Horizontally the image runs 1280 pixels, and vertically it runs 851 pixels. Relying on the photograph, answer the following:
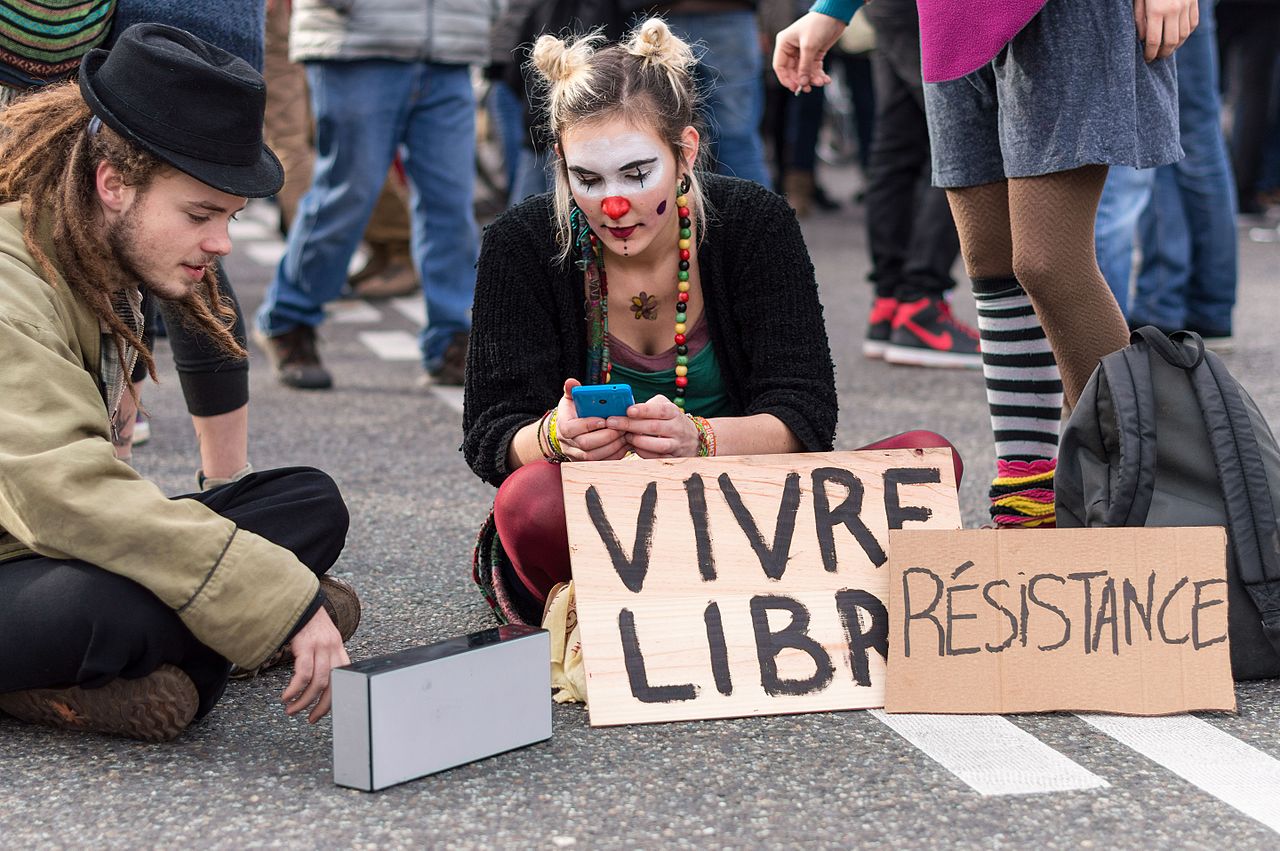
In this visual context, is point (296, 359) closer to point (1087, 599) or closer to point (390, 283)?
point (390, 283)

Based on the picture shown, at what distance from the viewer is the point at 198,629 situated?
2.16 m

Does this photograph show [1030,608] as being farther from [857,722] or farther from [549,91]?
[549,91]

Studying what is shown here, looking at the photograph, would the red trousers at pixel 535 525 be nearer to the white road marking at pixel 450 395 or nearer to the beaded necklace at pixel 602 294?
the beaded necklace at pixel 602 294

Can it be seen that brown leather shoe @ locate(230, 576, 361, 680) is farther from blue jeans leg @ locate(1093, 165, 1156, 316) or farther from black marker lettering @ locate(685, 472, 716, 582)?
blue jeans leg @ locate(1093, 165, 1156, 316)

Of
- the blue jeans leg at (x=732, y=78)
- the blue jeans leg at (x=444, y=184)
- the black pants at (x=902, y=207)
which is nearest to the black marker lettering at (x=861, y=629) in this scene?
the blue jeans leg at (x=444, y=184)

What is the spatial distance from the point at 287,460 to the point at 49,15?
1.58m

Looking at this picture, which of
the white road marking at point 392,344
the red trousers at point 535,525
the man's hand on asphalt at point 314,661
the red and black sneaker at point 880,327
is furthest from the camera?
the white road marking at point 392,344

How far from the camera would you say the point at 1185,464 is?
252 cm

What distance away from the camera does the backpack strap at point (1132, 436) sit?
2.51m

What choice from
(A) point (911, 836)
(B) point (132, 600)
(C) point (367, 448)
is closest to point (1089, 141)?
(A) point (911, 836)

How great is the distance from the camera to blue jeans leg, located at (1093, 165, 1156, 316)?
3.86 m

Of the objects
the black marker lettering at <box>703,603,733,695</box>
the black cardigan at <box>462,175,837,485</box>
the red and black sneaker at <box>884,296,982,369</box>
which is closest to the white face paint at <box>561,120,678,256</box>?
the black cardigan at <box>462,175,837,485</box>

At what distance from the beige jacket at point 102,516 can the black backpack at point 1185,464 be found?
1.19 m

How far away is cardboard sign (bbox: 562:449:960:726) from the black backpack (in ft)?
0.73
